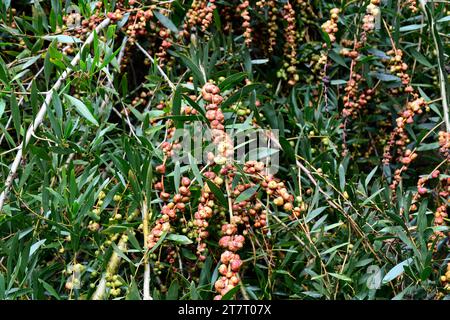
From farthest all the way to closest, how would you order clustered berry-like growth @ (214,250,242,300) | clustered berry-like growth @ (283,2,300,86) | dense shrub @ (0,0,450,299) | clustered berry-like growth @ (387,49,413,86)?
1. clustered berry-like growth @ (283,2,300,86)
2. clustered berry-like growth @ (387,49,413,86)
3. dense shrub @ (0,0,450,299)
4. clustered berry-like growth @ (214,250,242,300)

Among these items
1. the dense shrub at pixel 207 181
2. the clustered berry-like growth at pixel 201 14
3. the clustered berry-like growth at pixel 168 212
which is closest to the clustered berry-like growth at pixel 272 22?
the dense shrub at pixel 207 181

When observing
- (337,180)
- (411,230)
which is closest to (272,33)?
(337,180)

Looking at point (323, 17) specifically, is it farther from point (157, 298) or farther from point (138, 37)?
point (157, 298)

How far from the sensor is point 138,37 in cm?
149

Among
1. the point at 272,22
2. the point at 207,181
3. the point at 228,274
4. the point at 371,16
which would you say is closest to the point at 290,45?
the point at 272,22

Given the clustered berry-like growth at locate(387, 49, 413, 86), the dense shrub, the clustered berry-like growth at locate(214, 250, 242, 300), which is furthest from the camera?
the clustered berry-like growth at locate(387, 49, 413, 86)

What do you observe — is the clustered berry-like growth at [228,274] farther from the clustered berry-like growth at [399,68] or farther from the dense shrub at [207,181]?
the clustered berry-like growth at [399,68]

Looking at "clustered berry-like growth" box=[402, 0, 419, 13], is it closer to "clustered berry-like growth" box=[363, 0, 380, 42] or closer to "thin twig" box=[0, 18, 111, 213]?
"clustered berry-like growth" box=[363, 0, 380, 42]

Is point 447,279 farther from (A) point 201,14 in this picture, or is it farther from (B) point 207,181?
(A) point 201,14

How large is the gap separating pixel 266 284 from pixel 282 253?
0.50 feet

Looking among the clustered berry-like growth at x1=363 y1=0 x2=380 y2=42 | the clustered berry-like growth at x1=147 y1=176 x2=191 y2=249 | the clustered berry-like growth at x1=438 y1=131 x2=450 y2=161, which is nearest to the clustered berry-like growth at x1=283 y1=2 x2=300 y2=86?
the clustered berry-like growth at x1=363 y1=0 x2=380 y2=42

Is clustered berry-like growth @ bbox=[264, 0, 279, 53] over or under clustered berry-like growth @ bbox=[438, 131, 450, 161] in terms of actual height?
over

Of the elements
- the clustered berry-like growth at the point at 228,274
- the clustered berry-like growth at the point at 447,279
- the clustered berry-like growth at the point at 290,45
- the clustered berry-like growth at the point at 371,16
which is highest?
the clustered berry-like growth at the point at 371,16

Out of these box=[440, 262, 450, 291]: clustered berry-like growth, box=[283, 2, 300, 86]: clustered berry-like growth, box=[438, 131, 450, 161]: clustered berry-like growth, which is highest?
box=[283, 2, 300, 86]: clustered berry-like growth
